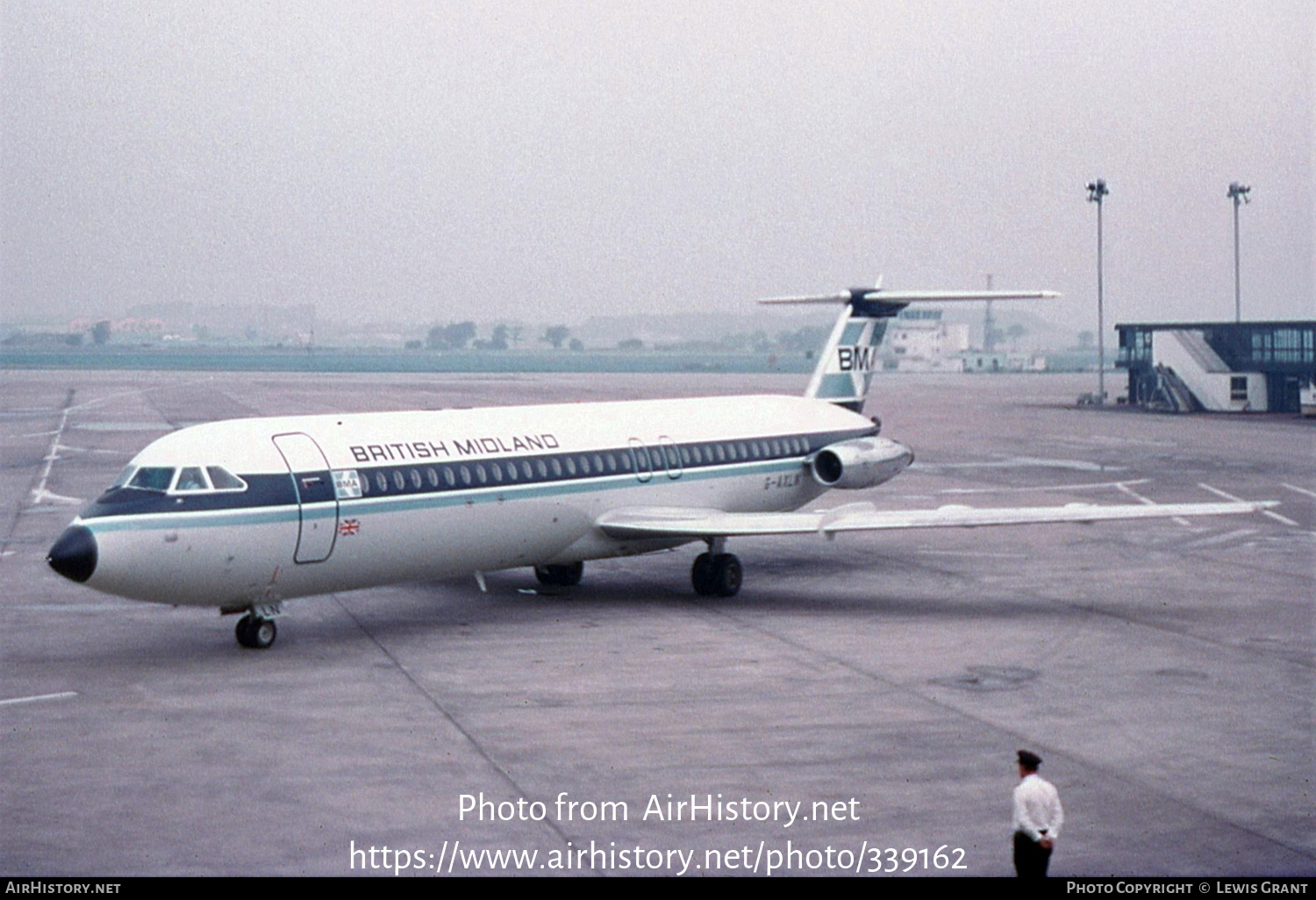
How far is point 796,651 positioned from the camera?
19328 millimetres

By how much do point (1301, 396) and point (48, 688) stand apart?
204 ft

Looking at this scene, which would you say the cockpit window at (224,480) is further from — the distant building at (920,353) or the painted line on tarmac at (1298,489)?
the distant building at (920,353)

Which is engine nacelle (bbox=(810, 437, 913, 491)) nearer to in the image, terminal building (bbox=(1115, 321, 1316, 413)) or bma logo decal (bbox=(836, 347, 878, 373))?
bma logo decal (bbox=(836, 347, 878, 373))

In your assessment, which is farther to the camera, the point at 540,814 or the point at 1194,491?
the point at 1194,491

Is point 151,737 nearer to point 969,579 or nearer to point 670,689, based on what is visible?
point 670,689

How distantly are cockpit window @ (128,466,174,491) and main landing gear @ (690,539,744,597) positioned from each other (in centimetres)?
854

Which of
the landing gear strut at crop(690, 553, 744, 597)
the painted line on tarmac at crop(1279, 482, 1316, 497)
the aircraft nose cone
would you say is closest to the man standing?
the aircraft nose cone

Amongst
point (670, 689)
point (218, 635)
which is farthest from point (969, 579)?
point (218, 635)

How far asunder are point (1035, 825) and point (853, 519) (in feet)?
41.0

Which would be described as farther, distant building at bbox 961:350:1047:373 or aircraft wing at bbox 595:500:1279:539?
distant building at bbox 961:350:1047:373

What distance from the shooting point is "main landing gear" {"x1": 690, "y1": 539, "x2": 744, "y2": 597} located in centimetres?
2339

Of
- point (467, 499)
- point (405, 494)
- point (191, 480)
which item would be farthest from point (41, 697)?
point (467, 499)

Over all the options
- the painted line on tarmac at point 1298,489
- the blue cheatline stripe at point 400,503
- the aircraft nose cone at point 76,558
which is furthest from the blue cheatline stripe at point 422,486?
the painted line on tarmac at point 1298,489

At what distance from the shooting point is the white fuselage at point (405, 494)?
17828 millimetres
